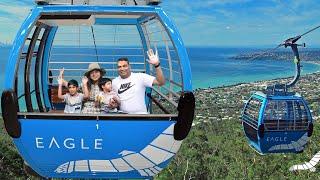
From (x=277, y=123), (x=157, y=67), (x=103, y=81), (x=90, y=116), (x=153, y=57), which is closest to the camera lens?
(x=90, y=116)

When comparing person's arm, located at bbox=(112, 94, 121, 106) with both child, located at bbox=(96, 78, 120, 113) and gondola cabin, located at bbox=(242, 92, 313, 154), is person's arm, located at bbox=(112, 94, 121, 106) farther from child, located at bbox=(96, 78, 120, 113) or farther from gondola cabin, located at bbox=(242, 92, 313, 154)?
gondola cabin, located at bbox=(242, 92, 313, 154)

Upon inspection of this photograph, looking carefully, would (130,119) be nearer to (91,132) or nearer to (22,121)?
(91,132)

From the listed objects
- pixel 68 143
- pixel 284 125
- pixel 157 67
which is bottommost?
pixel 284 125

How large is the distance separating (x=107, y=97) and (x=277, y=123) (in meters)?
7.03

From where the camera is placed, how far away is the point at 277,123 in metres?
11.4

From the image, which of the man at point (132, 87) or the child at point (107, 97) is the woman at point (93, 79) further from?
the man at point (132, 87)

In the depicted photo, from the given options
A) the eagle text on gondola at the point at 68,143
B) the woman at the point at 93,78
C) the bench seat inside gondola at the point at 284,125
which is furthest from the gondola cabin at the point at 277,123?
the eagle text on gondola at the point at 68,143

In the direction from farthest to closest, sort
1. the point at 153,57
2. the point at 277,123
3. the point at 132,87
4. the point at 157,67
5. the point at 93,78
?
the point at 277,123 < the point at 93,78 < the point at 132,87 < the point at 157,67 < the point at 153,57

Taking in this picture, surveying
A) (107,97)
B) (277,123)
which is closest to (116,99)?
(107,97)

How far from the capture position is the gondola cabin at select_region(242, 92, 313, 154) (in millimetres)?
10606

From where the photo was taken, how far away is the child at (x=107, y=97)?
4.91m

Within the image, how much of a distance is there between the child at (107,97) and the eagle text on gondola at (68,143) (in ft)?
2.37

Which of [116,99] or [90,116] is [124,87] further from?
[90,116]

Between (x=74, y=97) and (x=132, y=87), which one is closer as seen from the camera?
(x=132, y=87)
